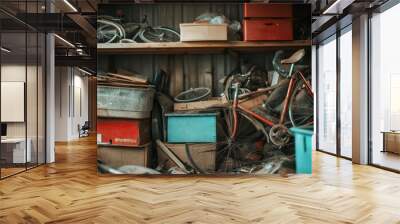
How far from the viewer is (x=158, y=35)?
611 cm

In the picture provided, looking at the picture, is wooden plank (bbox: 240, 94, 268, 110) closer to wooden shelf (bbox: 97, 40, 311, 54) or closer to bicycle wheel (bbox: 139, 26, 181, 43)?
wooden shelf (bbox: 97, 40, 311, 54)

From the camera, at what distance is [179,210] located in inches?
162

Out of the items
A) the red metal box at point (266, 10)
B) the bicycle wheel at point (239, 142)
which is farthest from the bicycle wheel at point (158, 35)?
the bicycle wheel at point (239, 142)

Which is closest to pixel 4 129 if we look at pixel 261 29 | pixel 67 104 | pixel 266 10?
pixel 261 29

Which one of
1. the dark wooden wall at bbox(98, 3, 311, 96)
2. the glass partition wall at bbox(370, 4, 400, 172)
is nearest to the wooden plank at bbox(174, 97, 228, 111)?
the dark wooden wall at bbox(98, 3, 311, 96)

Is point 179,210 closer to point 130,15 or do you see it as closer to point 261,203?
point 261,203

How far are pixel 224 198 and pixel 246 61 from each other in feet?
8.01

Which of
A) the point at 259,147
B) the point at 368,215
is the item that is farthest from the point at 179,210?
the point at 259,147

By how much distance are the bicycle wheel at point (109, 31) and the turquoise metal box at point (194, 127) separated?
5.12 ft

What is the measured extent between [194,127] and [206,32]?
1546 mm

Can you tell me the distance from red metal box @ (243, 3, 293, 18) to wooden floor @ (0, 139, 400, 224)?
2.64 metres

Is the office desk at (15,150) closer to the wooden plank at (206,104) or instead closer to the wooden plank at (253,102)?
the wooden plank at (206,104)

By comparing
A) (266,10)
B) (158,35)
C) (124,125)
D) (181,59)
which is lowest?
(124,125)

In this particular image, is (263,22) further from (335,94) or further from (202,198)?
(335,94)
